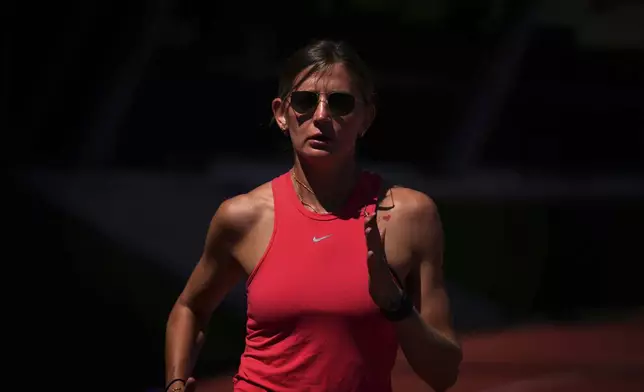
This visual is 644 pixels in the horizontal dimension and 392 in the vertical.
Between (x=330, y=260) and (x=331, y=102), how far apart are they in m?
0.45

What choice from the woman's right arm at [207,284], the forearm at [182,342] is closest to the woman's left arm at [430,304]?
the woman's right arm at [207,284]

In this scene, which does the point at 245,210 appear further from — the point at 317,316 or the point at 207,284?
the point at 317,316

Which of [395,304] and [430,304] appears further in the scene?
[430,304]

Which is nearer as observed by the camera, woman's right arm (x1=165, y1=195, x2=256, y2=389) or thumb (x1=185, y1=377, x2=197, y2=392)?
thumb (x1=185, y1=377, x2=197, y2=392)

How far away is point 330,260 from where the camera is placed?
Answer: 9.02 ft

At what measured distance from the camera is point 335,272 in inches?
107

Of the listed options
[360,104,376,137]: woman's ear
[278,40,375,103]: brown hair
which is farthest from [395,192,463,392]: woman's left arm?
[278,40,375,103]: brown hair

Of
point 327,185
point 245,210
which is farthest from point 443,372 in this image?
point 245,210

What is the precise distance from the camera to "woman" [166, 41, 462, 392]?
269cm

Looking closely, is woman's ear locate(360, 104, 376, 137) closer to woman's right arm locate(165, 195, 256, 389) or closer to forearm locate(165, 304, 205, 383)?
woman's right arm locate(165, 195, 256, 389)

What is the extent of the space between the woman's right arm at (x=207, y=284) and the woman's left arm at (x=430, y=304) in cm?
51

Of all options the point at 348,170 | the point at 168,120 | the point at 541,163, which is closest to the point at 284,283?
the point at 348,170

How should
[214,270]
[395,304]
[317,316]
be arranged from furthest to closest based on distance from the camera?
[214,270] → [317,316] → [395,304]

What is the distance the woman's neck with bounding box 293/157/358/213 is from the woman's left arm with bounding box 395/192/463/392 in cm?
20
